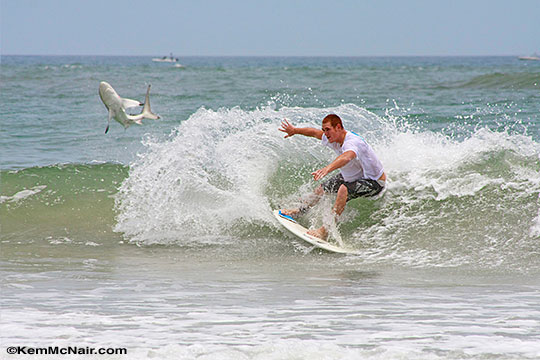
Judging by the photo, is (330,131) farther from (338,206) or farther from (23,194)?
(23,194)

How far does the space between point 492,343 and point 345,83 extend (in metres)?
27.6

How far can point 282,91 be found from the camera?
27.7 metres

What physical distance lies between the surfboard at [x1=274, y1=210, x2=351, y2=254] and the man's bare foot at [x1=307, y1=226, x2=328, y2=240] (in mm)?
40

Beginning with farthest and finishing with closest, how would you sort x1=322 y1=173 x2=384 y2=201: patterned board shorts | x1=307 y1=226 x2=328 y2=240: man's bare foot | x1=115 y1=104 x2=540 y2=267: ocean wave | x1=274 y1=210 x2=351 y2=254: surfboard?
x1=115 y1=104 x2=540 y2=267: ocean wave, x1=322 y1=173 x2=384 y2=201: patterned board shorts, x1=307 y1=226 x2=328 y2=240: man's bare foot, x1=274 y1=210 x2=351 y2=254: surfboard

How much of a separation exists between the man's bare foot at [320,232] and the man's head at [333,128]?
968 mm

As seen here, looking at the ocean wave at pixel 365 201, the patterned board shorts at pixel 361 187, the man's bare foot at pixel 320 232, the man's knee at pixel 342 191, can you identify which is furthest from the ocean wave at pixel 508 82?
the man's bare foot at pixel 320 232

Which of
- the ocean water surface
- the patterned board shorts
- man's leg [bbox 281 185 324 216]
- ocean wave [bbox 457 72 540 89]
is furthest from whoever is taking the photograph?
ocean wave [bbox 457 72 540 89]

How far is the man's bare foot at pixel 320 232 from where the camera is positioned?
7164 millimetres

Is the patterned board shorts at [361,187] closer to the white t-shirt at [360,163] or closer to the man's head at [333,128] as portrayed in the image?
the white t-shirt at [360,163]

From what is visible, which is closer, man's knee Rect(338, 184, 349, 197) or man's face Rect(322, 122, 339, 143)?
man's face Rect(322, 122, 339, 143)

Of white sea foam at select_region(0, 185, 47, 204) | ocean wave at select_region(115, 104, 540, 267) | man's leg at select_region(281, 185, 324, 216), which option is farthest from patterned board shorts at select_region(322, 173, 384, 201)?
white sea foam at select_region(0, 185, 47, 204)

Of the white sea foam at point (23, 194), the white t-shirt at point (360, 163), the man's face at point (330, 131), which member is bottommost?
the white sea foam at point (23, 194)

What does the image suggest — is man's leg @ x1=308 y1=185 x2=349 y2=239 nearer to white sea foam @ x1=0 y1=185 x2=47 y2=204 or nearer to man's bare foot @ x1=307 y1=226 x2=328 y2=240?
man's bare foot @ x1=307 y1=226 x2=328 y2=240

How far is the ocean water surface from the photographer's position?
4117 millimetres
